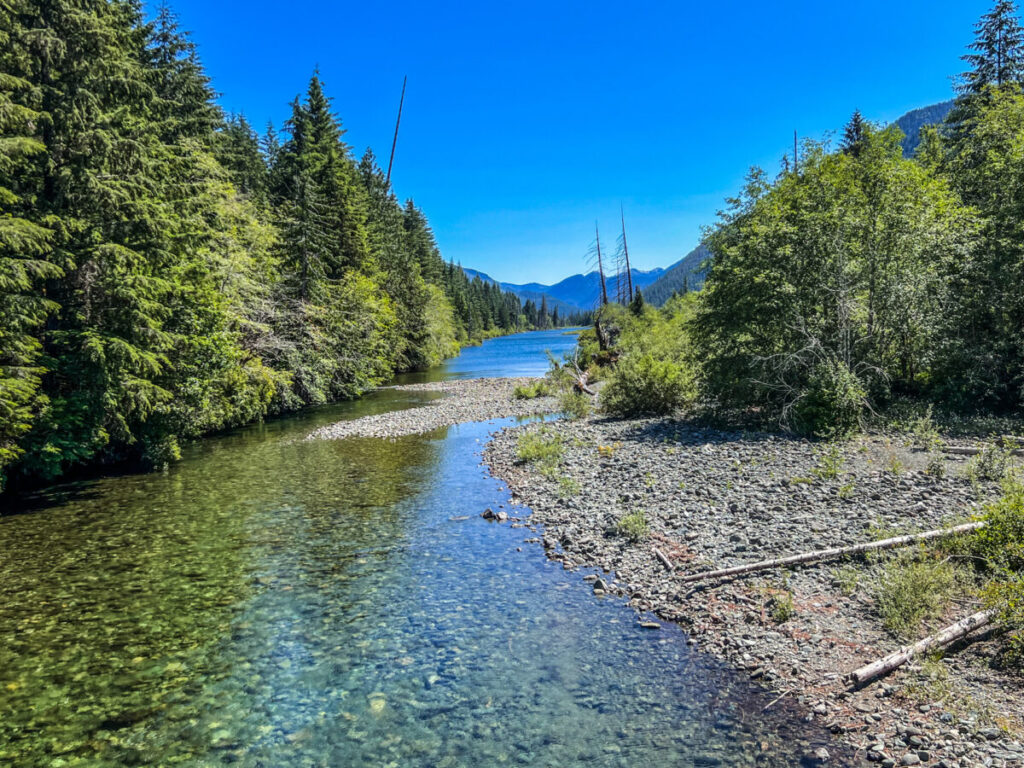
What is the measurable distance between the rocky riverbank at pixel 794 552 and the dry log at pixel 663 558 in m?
0.06

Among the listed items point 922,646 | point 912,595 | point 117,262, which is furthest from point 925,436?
point 117,262

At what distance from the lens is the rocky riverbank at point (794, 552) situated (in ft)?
17.6

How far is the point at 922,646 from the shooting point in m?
6.04

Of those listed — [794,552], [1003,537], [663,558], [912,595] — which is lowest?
[663,558]

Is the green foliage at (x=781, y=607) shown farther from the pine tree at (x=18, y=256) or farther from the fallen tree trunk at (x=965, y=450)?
the pine tree at (x=18, y=256)

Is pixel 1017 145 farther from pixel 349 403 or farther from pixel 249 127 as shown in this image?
pixel 249 127

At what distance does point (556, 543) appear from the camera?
11.1 metres

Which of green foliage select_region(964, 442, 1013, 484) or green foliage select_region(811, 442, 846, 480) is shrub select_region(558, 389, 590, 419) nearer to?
green foliage select_region(811, 442, 846, 480)

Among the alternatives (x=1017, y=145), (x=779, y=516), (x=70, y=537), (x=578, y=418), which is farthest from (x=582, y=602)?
(x=1017, y=145)

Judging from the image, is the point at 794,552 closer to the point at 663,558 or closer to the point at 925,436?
the point at 663,558

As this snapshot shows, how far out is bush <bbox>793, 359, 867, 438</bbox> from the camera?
15.7 metres

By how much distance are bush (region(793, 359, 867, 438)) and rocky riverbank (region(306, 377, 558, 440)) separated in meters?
13.3

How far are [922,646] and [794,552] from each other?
2.67 metres

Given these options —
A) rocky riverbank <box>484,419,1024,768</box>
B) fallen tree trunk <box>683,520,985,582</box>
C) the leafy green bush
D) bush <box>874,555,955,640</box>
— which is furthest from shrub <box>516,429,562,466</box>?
the leafy green bush
